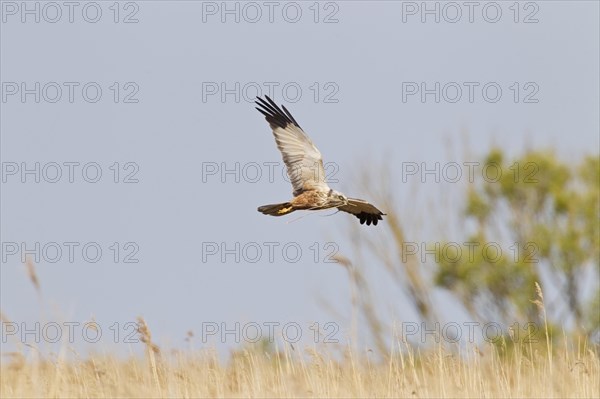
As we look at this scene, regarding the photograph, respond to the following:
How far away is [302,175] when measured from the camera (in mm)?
8297

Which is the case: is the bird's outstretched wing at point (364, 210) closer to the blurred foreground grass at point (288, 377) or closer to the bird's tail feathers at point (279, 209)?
the bird's tail feathers at point (279, 209)

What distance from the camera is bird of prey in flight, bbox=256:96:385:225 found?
8.10m

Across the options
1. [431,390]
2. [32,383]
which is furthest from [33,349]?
[431,390]

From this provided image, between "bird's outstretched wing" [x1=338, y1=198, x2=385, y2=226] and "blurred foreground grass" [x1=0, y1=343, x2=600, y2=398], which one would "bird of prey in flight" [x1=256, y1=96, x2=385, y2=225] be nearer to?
"bird's outstretched wing" [x1=338, y1=198, x2=385, y2=226]

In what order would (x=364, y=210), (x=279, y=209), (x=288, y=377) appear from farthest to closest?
(x=364, y=210) → (x=279, y=209) → (x=288, y=377)

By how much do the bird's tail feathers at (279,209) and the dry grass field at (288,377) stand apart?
2.79 ft

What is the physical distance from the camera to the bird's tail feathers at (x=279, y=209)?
798cm

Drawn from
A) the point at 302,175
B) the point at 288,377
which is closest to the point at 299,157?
the point at 302,175

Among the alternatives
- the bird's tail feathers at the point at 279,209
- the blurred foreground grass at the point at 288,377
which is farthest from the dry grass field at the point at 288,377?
the bird's tail feathers at the point at 279,209

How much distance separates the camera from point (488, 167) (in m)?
22.2

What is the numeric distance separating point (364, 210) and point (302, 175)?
2.01 ft

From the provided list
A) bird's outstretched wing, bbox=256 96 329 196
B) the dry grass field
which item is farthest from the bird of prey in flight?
the dry grass field

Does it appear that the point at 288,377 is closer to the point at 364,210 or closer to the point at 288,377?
the point at 288,377

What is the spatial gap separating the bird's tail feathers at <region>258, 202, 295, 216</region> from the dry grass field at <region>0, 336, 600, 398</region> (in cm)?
85
